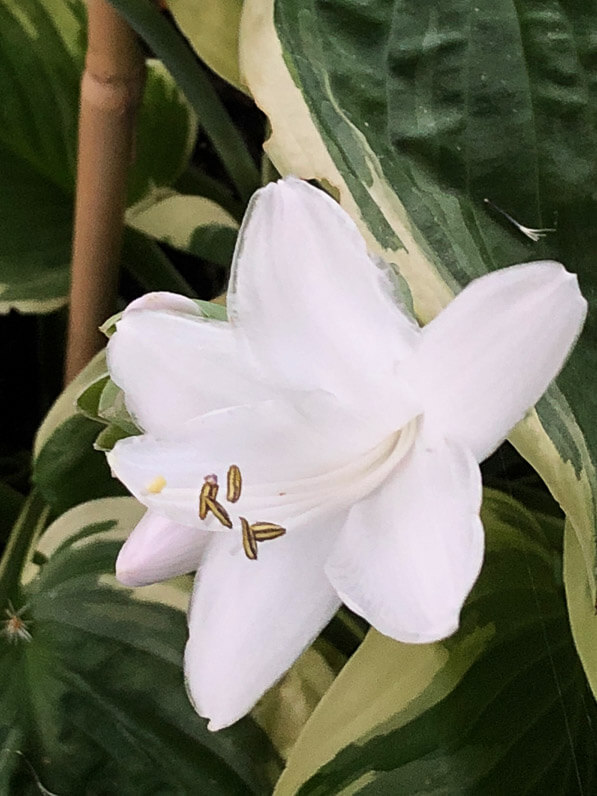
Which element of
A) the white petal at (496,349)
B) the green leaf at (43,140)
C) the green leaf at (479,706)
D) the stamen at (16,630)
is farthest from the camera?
the green leaf at (43,140)

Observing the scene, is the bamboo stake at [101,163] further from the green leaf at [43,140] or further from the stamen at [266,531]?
the stamen at [266,531]

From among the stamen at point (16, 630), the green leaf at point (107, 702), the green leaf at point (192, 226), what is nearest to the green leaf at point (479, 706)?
the green leaf at point (107, 702)

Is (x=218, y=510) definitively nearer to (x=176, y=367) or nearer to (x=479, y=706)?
(x=176, y=367)

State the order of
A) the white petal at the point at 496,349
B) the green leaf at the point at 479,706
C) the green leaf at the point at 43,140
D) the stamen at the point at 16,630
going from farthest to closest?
the green leaf at the point at 43,140 → the stamen at the point at 16,630 → the green leaf at the point at 479,706 → the white petal at the point at 496,349

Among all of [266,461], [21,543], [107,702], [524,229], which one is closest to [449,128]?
[524,229]

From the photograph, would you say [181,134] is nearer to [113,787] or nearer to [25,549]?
[25,549]

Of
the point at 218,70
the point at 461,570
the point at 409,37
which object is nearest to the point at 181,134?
the point at 218,70

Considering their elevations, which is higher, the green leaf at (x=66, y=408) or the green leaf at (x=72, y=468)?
the green leaf at (x=66, y=408)

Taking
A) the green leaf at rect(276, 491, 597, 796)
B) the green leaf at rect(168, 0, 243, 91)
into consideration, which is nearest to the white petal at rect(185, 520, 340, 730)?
the green leaf at rect(276, 491, 597, 796)

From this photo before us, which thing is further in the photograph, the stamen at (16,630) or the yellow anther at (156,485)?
the stamen at (16,630)
